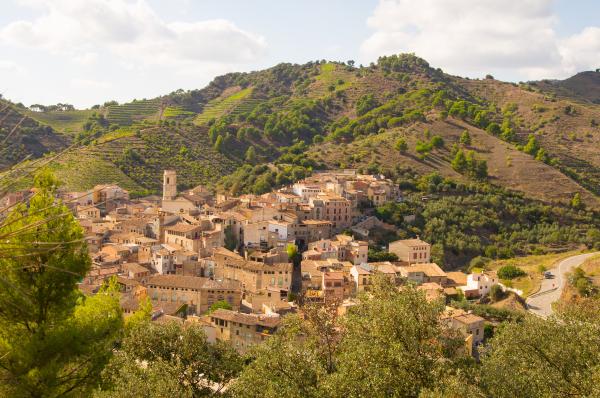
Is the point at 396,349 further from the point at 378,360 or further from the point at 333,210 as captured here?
the point at 333,210

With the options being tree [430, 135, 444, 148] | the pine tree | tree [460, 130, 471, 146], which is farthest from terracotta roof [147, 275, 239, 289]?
tree [460, 130, 471, 146]

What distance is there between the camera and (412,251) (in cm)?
3650

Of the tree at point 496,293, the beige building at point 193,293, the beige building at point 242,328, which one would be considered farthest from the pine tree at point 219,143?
the beige building at point 242,328

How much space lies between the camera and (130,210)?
143ft

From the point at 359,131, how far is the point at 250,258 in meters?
42.6

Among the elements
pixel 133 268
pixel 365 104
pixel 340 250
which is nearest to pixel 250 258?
pixel 340 250

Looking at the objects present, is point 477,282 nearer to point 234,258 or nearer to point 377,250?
point 377,250

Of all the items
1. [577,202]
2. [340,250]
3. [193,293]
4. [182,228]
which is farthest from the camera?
[577,202]

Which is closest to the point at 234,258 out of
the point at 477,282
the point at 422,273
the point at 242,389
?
the point at 422,273

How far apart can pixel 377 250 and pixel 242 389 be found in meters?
27.8

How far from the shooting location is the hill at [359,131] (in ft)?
189

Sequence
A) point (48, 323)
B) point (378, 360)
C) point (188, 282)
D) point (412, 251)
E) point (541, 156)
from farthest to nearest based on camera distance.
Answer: point (541, 156) → point (412, 251) → point (188, 282) → point (378, 360) → point (48, 323)

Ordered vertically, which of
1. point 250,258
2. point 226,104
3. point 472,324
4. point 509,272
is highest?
point 226,104

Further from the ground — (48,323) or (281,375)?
(48,323)
